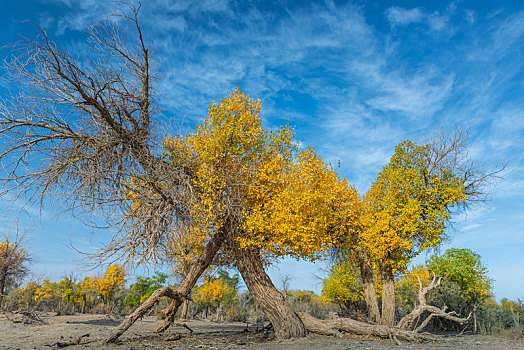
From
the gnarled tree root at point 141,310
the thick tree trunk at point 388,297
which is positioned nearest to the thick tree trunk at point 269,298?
the gnarled tree root at point 141,310

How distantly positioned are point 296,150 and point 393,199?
749cm

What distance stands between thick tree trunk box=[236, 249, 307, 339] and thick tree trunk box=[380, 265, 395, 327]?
6215 millimetres

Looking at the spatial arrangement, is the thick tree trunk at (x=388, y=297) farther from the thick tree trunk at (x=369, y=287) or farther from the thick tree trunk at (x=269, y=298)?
the thick tree trunk at (x=269, y=298)

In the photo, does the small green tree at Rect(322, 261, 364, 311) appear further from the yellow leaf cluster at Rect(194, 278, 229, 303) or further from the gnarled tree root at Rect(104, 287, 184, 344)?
the gnarled tree root at Rect(104, 287, 184, 344)

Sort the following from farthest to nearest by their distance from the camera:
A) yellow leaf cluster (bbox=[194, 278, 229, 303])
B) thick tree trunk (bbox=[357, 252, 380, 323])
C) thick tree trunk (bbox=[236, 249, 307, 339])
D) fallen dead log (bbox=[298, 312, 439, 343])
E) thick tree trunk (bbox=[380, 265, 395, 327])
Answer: yellow leaf cluster (bbox=[194, 278, 229, 303]) < thick tree trunk (bbox=[357, 252, 380, 323]) < thick tree trunk (bbox=[380, 265, 395, 327]) < fallen dead log (bbox=[298, 312, 439, 343]) < thick tree trunk (bbox=[236, 249, 307, 339])

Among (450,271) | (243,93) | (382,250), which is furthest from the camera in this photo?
(450,271)

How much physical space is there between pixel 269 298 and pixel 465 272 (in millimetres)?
16960

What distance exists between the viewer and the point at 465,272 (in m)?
22.7

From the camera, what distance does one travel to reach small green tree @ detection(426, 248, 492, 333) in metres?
22.7

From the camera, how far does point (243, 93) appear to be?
12531mm

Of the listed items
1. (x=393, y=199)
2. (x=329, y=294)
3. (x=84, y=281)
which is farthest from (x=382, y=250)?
(x=84, y=281)

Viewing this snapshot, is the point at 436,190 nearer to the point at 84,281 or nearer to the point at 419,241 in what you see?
the point at 419,241

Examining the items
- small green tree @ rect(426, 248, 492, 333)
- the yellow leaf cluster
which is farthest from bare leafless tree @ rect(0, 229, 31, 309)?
small green tree @ rect(426, 248, 492, 333)

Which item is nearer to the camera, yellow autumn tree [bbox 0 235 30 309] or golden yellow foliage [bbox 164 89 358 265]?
golden yellow foliage [bbox 164 89 358 265]
